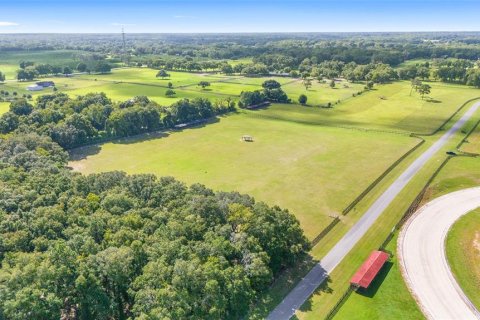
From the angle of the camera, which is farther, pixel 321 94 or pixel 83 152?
pixel 321 94

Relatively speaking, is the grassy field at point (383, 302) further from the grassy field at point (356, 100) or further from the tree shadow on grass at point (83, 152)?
the grassy field at point (356, 100)

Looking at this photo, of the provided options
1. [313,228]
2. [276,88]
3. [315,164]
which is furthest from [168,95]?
[313,228]

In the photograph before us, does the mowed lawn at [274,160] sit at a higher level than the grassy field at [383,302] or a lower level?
higher

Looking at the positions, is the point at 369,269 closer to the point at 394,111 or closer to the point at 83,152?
the point at 83,152

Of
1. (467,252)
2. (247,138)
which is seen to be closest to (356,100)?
(247,138)

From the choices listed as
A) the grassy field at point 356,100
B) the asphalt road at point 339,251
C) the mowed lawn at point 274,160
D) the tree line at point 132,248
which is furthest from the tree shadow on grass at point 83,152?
the asphalt road at point 339,251

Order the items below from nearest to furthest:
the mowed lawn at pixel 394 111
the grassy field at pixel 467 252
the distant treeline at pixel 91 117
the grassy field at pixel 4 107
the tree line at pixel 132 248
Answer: the tree line at pixel 132 248 < the grassy field at pixel 467 252 < the distant treeline at pixel 91 117 < the mowed lawn at pixel 394 111 < the grassy field at pixel 4 107

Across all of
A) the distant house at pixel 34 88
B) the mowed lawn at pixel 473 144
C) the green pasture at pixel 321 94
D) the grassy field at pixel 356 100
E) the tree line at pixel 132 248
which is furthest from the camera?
the distant house at pixel 34 88
